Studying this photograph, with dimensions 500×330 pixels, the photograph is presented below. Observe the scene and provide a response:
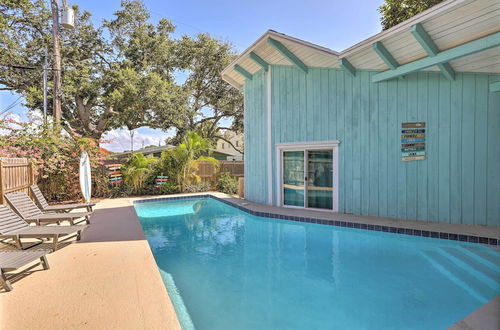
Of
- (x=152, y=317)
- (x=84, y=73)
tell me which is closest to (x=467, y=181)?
(x=152, y=317)

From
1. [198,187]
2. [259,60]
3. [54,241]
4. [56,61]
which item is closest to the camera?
[54,241]

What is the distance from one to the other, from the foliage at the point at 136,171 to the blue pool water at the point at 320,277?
5575 millimetres

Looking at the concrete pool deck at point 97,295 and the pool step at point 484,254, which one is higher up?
the concrete pool deck at point 97,295

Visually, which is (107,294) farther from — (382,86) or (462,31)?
(382,86)

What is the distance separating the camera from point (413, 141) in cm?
681

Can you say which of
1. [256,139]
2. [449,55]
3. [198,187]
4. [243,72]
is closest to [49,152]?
[198,187]

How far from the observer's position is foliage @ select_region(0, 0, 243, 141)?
15.2m

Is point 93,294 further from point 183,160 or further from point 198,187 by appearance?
point 198,187

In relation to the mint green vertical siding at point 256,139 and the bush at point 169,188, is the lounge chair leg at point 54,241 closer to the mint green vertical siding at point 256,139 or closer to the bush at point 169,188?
the mint green vertical siding at point 256,139

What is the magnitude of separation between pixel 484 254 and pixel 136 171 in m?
11.3

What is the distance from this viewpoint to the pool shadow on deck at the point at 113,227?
A: 5.11m

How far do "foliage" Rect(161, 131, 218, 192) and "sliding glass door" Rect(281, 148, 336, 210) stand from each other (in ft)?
16.0

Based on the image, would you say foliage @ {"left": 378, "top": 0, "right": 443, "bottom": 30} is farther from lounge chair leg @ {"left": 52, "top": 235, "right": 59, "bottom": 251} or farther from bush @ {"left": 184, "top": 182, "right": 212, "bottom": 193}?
lounge chair leg @ {"left": 52, "top": 235, "right": 59, "bottom": 251}

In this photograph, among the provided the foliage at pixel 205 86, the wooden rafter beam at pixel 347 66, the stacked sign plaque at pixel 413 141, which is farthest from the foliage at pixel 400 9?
the foliage at pixel 205 86
